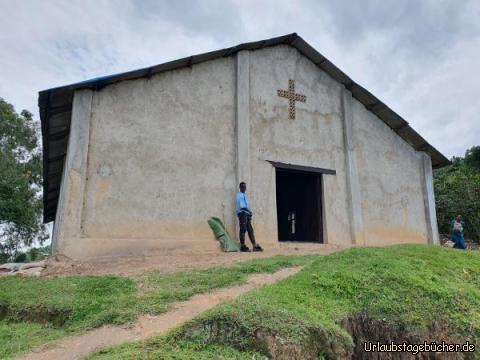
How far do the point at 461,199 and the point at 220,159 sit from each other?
1458cm

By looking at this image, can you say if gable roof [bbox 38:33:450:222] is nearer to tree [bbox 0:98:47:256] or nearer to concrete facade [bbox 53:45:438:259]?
concrete facade [bbox 53:45:438:259]

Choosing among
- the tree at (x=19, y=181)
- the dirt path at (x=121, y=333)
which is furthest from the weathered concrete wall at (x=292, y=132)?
the tree at (x=19, y=181)

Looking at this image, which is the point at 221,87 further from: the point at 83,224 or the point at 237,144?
the point at 83,224

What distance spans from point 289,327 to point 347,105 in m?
9.57

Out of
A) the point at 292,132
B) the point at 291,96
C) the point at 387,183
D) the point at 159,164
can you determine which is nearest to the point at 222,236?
the point at 159,164

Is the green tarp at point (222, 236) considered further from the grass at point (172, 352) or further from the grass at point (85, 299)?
the grass at point (172, 352)

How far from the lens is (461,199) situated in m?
20.3

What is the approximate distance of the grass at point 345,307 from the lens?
3848 mm

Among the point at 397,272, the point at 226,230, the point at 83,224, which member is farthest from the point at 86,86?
the point at 397,272

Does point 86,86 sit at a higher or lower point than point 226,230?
higher

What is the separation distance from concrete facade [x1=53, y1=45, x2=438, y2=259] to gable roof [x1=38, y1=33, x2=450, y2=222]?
182 millimetres

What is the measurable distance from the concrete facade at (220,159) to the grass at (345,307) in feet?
13.5

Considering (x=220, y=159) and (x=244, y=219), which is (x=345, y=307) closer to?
(x=244, y=219)

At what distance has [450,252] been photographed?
7316 mm
